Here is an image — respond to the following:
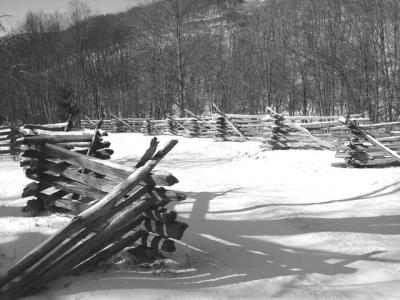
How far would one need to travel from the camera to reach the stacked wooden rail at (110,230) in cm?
374

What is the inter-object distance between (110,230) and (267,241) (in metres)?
2.18

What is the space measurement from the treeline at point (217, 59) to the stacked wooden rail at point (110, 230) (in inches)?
701

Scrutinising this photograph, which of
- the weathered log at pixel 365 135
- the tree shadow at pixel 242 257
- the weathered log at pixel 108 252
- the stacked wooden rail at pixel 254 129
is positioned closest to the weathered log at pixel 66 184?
the weathered log at pixel 108 252

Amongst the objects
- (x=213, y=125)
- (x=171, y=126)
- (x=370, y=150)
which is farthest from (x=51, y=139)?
(x=171, y=126)

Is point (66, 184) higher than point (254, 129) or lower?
lower

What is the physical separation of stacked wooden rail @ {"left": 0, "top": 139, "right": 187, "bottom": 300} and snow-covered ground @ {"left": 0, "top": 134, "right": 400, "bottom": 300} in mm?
192

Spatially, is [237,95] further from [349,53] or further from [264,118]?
[264,118]

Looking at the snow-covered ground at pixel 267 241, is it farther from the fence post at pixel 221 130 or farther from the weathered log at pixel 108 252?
the fence post at pixel 221 130

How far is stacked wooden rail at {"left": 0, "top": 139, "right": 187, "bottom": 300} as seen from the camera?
374 cm

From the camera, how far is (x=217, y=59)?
132 ft

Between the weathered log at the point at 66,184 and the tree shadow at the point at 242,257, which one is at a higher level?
the weathered log at the point at 66,184

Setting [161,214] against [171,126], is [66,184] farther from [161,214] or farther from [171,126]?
[171,126]

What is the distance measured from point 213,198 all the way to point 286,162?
4755mm

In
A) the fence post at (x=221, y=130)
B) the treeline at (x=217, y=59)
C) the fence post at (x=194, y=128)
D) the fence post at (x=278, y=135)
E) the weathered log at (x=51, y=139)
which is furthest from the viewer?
the treeline at (x=217, y=59)
